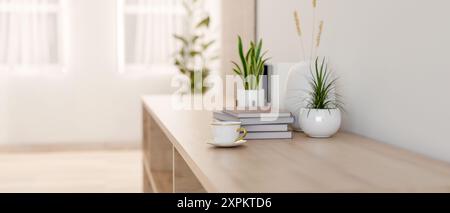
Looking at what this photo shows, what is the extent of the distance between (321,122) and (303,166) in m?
0.43

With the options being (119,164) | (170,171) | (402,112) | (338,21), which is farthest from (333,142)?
(119,164)

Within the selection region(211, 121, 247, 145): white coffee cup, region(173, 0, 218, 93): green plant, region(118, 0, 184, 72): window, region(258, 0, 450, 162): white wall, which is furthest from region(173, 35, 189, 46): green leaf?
region(211, 121, 247, 145): white coffee cup

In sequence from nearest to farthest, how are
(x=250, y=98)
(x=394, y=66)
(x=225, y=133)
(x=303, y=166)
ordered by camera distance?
(x=303, y=166) < (x=225, y=133) < (x=394, y=66) < (x=250, y=98)

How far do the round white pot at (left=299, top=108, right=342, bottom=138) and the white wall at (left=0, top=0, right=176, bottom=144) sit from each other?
4.12 meters

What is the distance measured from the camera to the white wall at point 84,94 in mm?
5508

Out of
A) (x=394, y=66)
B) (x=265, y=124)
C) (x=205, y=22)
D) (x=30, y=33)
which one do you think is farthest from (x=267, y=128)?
(x=30, y=33)

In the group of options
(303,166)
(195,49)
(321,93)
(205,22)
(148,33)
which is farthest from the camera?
(195,49)

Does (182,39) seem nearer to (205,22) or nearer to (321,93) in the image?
(205,22)

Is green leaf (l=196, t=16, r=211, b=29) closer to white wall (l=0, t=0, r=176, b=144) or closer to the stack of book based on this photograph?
white wall (l=0, t=0, r=176, b=144)

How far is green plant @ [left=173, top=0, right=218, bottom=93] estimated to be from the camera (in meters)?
5.57

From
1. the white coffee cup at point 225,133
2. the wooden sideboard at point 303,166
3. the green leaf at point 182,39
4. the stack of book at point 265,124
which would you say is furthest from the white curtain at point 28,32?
the white coffee cup at point 225,133

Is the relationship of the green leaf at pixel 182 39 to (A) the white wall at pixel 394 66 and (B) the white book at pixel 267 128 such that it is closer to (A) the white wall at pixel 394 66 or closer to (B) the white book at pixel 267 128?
(A) the white wall at pixel 394 66

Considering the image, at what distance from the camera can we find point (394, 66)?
1.57m

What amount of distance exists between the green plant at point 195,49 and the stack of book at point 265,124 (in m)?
3.83
